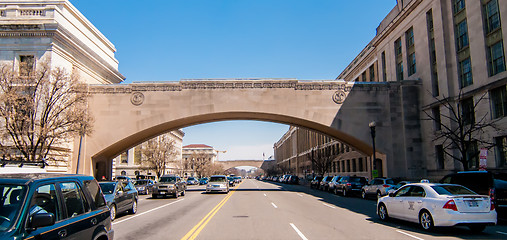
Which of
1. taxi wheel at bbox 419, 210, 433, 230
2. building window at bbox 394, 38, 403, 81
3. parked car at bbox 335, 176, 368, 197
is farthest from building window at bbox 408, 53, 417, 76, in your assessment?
taxi wheel at bbox 419, 210, 433, 230

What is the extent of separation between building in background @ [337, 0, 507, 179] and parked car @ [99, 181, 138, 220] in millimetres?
18500

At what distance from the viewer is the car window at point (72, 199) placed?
18.0 feet

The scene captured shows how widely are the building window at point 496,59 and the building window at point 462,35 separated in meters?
3.09

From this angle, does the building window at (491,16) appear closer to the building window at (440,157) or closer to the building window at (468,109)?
the building window at (468,109)

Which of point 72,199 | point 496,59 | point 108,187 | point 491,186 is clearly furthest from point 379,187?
point 72,199

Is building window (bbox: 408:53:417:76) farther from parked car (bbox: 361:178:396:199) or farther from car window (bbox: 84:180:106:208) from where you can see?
car window (bbox: 84:180:106:208)

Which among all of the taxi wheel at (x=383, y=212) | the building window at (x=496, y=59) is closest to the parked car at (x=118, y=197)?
the taxi wheel at (x=383, y=212)

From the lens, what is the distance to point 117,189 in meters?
15.6

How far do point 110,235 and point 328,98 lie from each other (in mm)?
31642

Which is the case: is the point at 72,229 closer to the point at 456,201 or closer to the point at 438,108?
the point at 456,201

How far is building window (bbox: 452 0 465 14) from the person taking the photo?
29066 mm

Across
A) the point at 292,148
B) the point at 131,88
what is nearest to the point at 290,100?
the point at 131,88

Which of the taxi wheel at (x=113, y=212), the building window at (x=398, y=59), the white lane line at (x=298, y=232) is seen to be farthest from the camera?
the building window at (x=398, y=59)

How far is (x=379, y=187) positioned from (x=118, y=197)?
16515 mm
